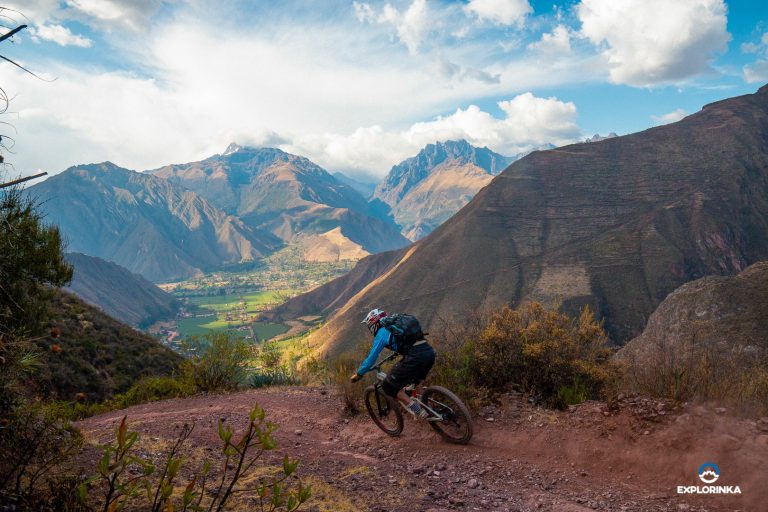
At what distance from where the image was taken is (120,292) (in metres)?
172

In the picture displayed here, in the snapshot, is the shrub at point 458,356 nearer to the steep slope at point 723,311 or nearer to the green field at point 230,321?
the steep slope at point 723,311

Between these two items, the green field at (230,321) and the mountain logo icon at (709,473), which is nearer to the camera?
the mountain logo icon at (709,473)

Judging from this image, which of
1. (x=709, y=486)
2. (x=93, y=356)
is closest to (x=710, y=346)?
(x=709, y=486)

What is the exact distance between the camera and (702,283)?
39031mm

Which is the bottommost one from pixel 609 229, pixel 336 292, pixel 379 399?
pixel 336 292

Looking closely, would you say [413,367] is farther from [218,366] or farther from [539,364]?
[218,366]

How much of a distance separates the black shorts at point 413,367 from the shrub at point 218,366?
21.5 ft

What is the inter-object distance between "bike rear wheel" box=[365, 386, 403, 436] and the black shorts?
1.44 feet

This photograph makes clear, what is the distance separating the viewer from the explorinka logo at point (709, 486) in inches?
192

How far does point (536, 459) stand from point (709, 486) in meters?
1.98

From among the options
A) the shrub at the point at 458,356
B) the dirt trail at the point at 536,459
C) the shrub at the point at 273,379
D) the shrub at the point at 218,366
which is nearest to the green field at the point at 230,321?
the shrub at the point at 273,379

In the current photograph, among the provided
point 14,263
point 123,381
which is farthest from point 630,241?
point 14,263

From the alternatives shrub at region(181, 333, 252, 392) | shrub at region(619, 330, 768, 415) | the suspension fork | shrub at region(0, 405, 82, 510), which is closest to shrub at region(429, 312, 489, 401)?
the suspension fork

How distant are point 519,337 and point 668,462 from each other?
10.3 feet
